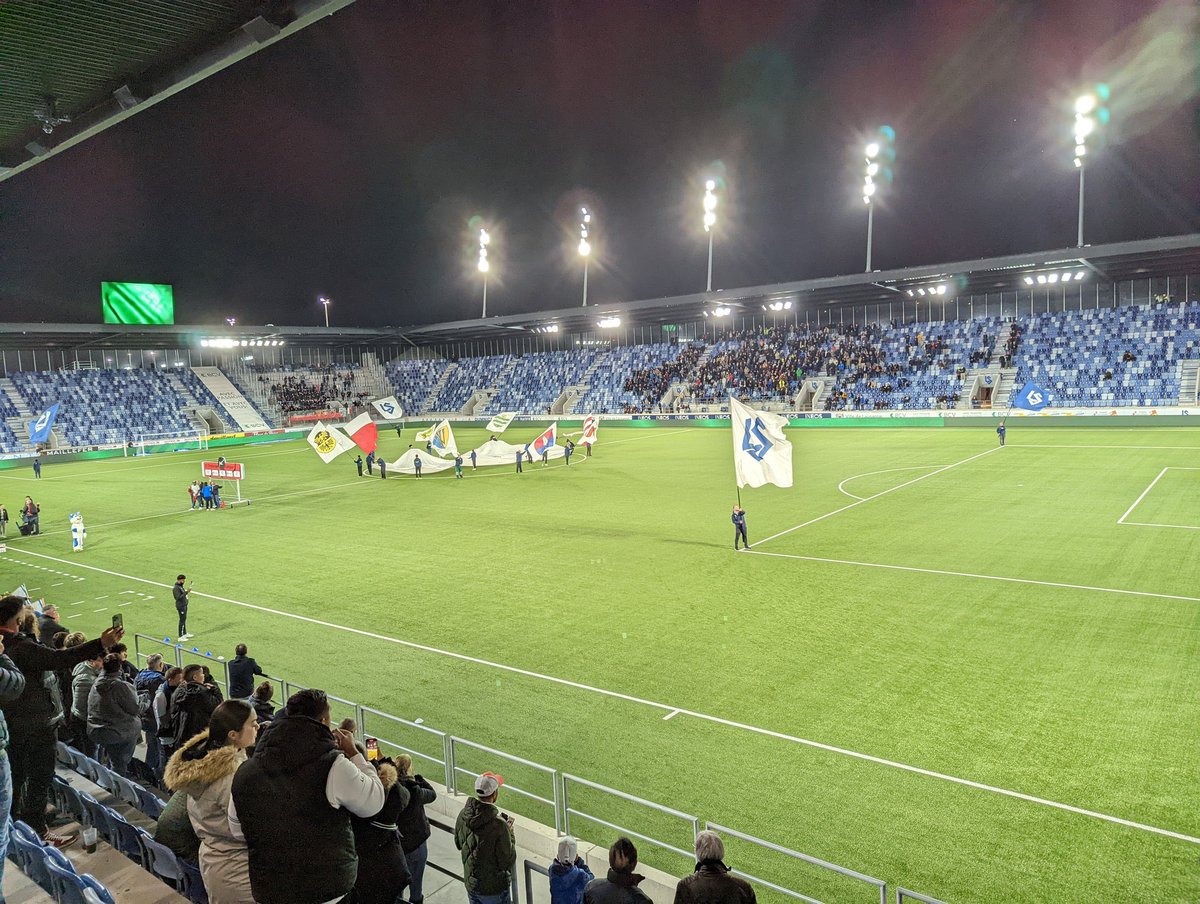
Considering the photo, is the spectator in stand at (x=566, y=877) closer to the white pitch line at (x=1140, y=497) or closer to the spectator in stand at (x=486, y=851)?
the spectator in stand at (x=486, y=851)

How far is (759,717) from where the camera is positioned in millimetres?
10477

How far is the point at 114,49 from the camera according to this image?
9.07 meters

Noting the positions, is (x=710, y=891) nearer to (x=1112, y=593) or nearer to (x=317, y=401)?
(x=1112, y=593)

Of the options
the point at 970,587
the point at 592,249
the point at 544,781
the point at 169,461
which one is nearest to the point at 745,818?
the point at 544,781

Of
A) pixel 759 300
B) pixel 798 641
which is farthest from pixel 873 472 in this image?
pixel 759 300

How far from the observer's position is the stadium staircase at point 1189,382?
1978 inches

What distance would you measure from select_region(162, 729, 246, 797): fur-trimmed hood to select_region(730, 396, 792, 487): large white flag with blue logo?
16487 mm

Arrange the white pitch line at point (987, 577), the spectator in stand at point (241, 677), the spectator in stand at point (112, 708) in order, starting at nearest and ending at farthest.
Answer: the spectator in stand at point (112, 708) < the spectator in stand at point (241, 677) < the white pitch line at point (987, 577)

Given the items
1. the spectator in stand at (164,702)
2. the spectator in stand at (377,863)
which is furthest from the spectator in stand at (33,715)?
the spectator in stand at (377,863)

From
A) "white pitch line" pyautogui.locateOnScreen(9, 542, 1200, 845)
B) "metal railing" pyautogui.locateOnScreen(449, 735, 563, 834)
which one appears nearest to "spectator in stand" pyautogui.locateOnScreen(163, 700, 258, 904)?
"metal railing" pyautogui.locateOnScreen(449, 735, 563, 834)

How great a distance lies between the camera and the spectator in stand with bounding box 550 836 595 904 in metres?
5.28

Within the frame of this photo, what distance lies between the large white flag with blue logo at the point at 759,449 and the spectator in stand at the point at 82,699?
14882 millimetres

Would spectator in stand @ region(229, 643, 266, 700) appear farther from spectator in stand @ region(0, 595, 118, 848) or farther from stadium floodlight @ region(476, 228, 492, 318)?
stadium floodlight @ region(476, 228, 492, 318)

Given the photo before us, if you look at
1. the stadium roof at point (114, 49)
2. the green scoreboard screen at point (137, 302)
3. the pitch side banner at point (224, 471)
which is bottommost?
the pitch side banner at point (224, 471)
